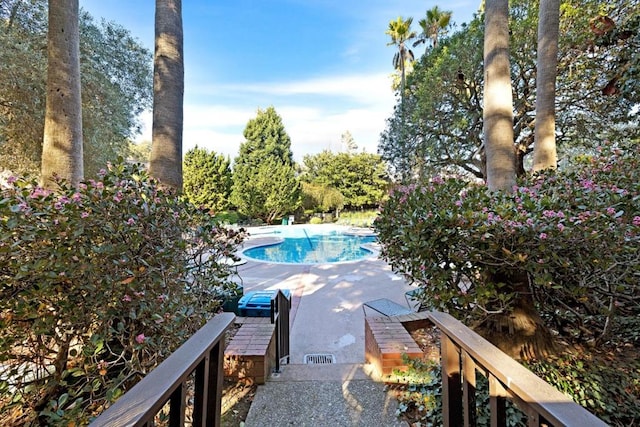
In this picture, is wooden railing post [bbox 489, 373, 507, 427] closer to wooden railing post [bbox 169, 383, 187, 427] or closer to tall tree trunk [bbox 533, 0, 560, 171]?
wooden railing post [bbox 169, 383, 187, 427]

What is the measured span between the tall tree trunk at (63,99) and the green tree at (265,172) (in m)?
19.2

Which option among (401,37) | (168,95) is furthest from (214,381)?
(401,37)

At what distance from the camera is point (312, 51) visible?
643 inches

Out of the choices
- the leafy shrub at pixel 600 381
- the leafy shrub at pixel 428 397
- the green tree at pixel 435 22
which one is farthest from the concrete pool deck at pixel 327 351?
the green tree at pixel 435 22

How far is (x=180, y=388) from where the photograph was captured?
102cm

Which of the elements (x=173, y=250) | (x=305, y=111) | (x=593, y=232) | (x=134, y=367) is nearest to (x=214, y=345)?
(x=134, y=367)

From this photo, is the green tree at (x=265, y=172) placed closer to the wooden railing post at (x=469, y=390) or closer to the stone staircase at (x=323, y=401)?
the stone staircase at (x=323, y=401)

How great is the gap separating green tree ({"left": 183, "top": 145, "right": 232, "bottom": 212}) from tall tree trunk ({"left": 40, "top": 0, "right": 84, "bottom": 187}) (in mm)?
17791

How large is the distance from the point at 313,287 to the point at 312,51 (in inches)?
563

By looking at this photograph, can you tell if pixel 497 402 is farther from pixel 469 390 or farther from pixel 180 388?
pixel 180 388

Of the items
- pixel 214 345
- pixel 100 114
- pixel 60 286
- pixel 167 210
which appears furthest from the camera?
pixel 100 114

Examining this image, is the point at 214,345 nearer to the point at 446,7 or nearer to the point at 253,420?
the point at 253,420

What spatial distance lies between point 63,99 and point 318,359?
411cm

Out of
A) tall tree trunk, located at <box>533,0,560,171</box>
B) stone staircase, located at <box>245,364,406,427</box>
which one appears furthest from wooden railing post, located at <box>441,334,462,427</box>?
tall tree trunk, located at <box>533,0,560,171</box>
